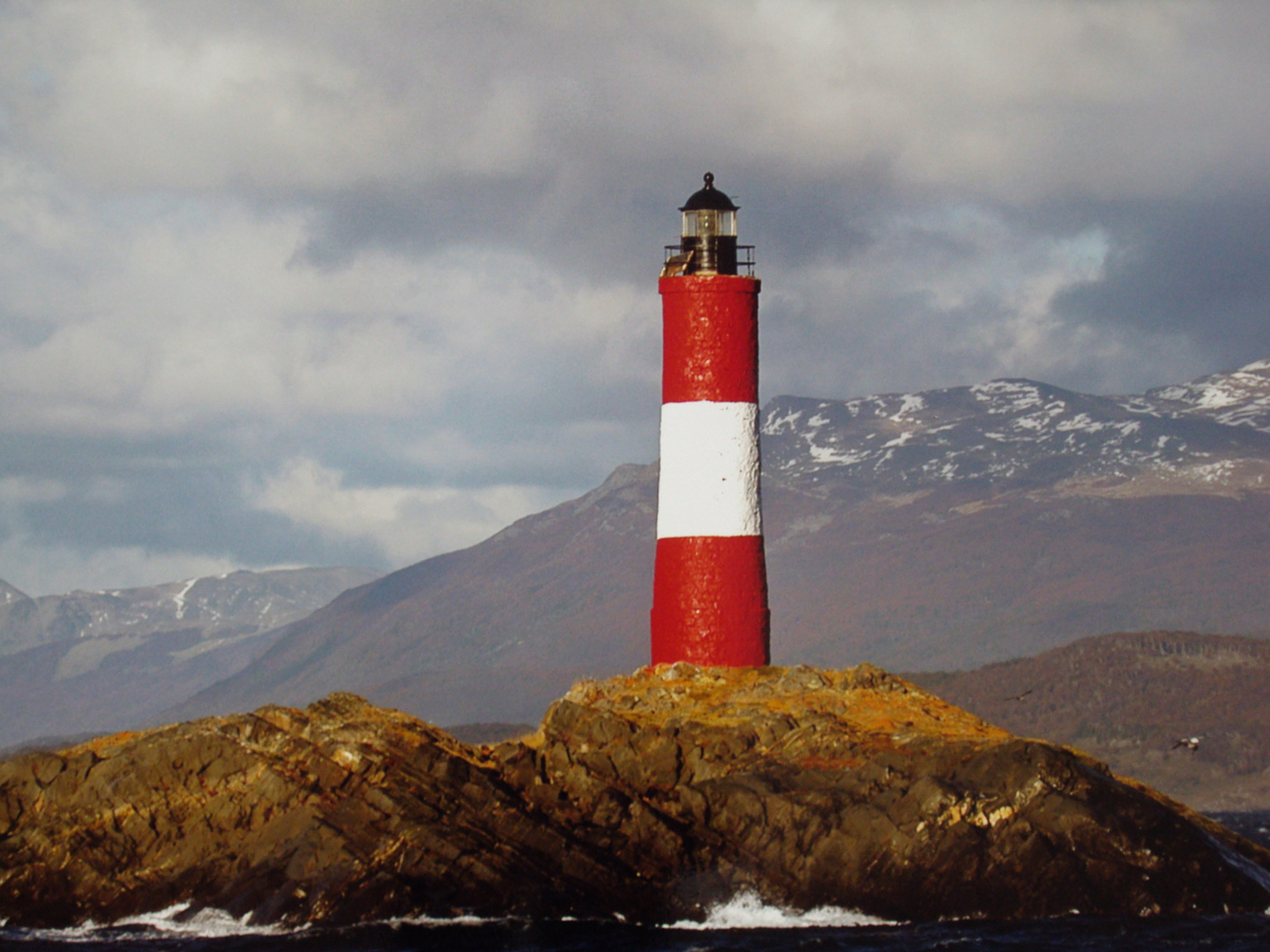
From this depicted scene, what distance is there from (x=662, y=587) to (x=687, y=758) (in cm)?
745

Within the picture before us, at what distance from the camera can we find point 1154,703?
159 metres

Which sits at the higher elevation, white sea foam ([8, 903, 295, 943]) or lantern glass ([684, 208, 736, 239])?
lantern glass ([684, 208, 736, 239])

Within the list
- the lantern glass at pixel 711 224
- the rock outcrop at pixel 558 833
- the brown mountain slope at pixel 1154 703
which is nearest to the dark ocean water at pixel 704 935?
the rock outcrop at pixel 558 833

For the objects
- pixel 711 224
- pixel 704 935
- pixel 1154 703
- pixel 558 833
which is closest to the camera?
pixel 704 935

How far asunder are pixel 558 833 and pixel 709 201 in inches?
733

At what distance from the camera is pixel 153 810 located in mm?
42469

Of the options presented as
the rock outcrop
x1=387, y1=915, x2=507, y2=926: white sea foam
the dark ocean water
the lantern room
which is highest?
the lantern room

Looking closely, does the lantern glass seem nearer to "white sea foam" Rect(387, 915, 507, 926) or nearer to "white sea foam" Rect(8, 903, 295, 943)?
"white sea foam" Rect(387, 915, 507, 926)

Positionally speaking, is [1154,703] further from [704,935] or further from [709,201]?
[704,935]

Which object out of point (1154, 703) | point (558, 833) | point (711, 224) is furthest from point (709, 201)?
point (1154, 703)

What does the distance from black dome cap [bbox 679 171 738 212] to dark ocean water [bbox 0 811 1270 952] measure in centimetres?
1933

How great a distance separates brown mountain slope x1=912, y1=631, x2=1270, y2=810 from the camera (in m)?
137

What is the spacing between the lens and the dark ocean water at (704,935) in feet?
125

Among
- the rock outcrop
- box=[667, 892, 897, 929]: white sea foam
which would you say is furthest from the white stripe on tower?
box=[667, 892, 897, 929]: white sea foam
